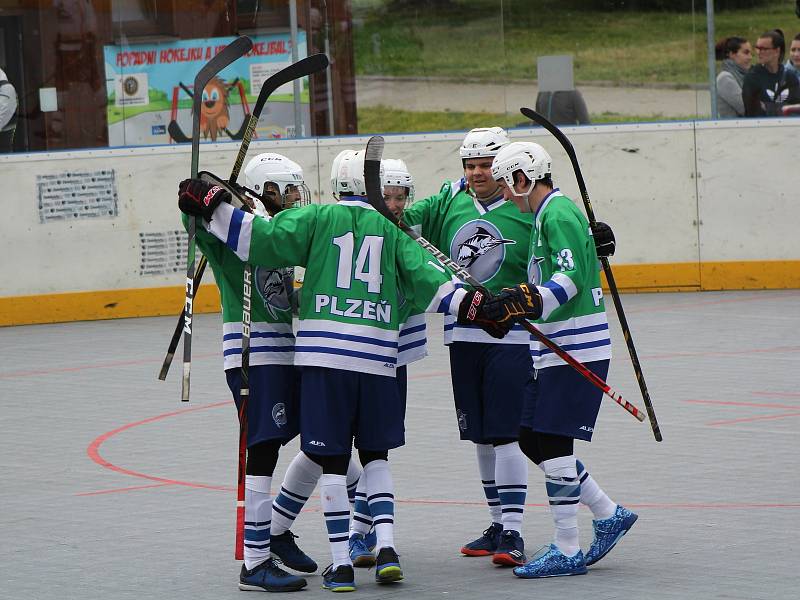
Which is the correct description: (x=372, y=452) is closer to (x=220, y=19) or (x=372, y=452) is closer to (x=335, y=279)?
(x=335, y=279)

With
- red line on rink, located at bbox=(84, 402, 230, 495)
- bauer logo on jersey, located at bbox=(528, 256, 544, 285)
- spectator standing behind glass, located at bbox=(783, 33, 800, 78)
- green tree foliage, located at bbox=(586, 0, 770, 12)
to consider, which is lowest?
red line on rink, located at bbox=(84, 402, 230, 495)

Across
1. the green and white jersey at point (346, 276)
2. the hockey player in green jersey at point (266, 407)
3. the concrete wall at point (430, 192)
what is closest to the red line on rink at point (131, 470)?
the hockey player in green jersey at point (266, 407)

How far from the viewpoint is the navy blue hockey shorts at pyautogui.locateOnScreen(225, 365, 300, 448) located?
5.57m

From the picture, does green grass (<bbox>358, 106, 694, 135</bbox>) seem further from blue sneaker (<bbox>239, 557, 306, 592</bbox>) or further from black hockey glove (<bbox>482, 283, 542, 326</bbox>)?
blue sneaker (<bbox>239, 557, 306, 592</bbox>)

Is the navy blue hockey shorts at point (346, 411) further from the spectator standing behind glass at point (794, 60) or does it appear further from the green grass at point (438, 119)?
the spectator standing behind glass at point (794, 60)

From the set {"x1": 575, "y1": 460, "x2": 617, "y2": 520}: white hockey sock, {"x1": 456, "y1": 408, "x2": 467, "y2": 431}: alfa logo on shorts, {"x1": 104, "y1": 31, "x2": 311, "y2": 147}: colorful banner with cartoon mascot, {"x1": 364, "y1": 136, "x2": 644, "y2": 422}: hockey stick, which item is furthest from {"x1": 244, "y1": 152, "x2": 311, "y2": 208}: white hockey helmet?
{"x1": 104, "y1": 31, "x2": 311, "y2": 147}: colorful banner with cartoon mascot

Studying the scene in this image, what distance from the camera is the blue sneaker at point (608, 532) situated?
5.68m

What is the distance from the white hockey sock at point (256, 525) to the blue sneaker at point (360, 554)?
42 cm

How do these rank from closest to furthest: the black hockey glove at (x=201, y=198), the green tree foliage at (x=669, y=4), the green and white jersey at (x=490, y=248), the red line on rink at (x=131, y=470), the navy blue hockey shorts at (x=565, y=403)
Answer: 1. the black hockey glove at (x=201, y=198)
2. the navy blue hockey shorts at (x=565, y=403)
3. the green and white jersey at (x=490, y=248)
4. the red line on rink at (x=131, y=470)
5. the green tree foliage at (x=669, y=4)

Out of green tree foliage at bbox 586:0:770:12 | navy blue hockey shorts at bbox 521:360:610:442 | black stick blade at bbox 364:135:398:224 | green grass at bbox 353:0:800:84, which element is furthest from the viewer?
green grass at bbox 353:0:800:84

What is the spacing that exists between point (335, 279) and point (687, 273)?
8572mm

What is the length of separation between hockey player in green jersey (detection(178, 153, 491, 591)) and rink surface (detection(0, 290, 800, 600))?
1.54 ft

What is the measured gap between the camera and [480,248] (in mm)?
6078

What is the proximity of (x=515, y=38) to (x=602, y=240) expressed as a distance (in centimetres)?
914
